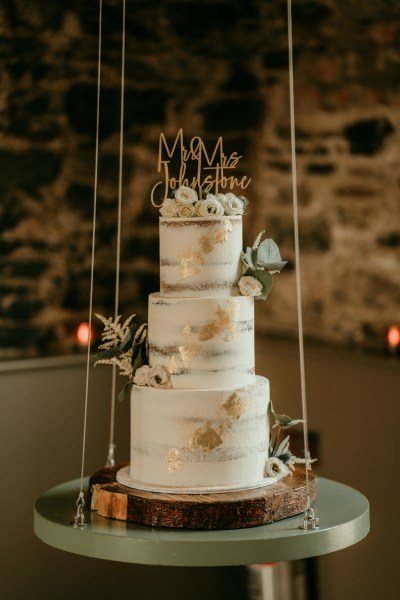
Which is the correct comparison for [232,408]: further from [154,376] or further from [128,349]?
[128,349]

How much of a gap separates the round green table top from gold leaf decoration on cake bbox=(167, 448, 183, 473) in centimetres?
21

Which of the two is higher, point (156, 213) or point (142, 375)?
point (156, 213)

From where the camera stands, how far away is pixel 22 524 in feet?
15.9

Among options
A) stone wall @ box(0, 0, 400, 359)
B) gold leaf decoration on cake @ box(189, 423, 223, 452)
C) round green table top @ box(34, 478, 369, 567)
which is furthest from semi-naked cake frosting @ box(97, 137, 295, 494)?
stone wall @ box(0, 0, 400, 359)

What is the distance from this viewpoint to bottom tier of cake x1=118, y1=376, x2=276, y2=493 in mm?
2734

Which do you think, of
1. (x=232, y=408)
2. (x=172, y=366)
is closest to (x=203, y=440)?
(x=232, y=408)

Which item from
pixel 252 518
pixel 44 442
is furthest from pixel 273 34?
pixel 252 518

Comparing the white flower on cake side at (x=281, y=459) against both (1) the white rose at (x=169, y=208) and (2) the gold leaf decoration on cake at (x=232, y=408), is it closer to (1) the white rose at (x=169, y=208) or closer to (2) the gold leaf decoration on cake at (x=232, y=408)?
(2) the gold leaf decoration on cake at (x=232, y=408)

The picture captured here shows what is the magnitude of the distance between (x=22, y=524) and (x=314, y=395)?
152cm

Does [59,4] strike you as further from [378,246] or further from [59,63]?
[378,246]

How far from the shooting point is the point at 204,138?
5.43 meters

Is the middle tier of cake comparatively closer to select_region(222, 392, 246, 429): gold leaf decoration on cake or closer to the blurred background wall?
select_region(222, 392, 246, 429): gold leaf decoration on cake

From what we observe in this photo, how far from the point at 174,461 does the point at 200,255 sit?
56cm

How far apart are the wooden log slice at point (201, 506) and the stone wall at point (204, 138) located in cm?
222
